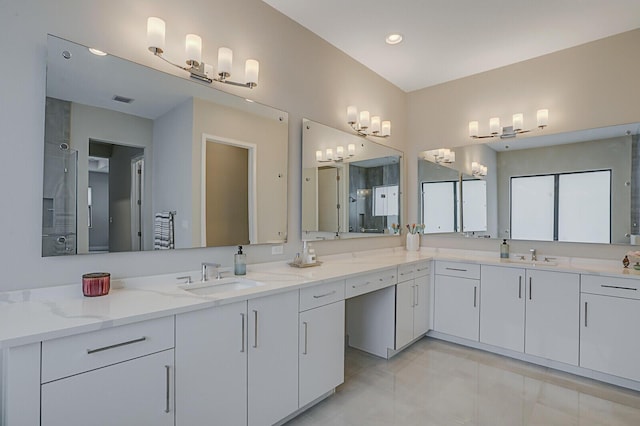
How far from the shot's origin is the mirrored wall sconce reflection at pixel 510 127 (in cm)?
325

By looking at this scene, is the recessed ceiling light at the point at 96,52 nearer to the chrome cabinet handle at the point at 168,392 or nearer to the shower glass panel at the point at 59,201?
the shower glass panel at the point at 59,201

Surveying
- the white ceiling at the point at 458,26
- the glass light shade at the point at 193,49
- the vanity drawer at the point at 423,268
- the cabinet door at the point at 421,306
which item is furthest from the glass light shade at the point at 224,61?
the cabinet door at the point at 421,306

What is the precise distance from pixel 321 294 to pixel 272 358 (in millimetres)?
513

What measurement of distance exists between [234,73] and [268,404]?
217 centimetres

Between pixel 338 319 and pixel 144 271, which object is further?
pixel 338 319

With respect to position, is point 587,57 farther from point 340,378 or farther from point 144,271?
point 144,271

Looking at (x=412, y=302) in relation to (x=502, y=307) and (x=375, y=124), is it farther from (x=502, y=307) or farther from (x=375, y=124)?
(x=375, y=124)

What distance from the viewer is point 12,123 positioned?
1.50m

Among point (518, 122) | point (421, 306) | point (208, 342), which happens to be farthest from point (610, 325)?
point (208, 342)

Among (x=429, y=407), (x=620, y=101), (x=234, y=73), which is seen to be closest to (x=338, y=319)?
(x=429, y=407)

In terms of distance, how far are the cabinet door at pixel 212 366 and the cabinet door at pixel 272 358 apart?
0.19ft

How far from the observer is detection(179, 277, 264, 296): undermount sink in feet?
6.37

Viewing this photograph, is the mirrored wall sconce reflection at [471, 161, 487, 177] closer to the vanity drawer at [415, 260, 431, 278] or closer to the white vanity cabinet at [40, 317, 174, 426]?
the vanity drawer at [415, 260, 431, 278]

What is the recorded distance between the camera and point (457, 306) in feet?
11.1
